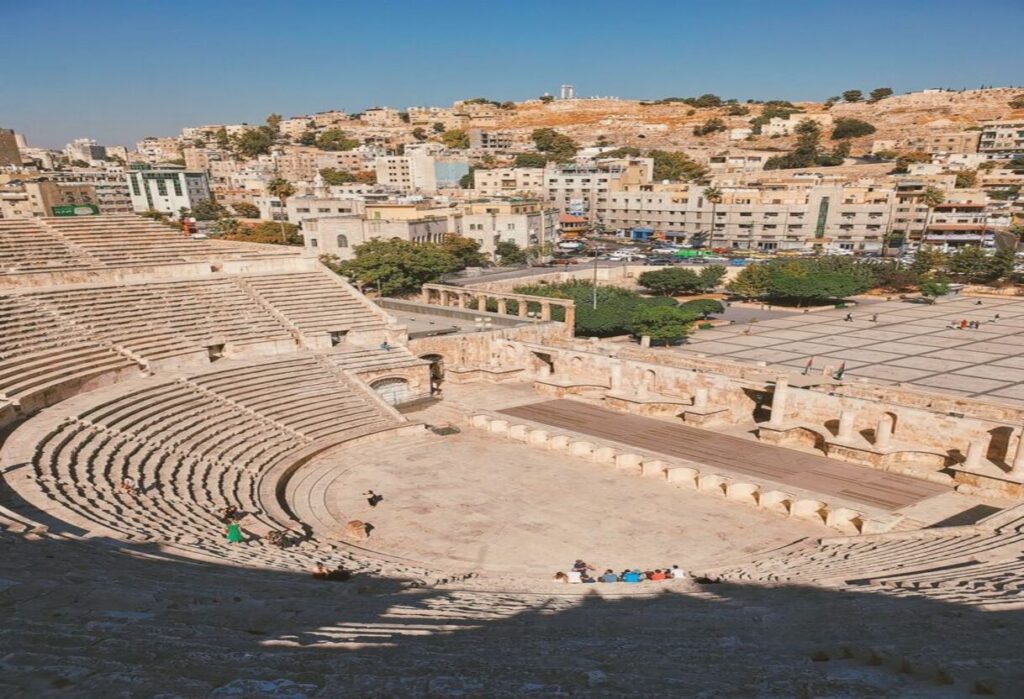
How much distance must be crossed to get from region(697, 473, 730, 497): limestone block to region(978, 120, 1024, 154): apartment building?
139 m

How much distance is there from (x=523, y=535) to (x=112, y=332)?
19858 mm

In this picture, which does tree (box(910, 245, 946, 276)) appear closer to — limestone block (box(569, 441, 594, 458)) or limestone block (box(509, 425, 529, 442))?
limestone block (box(569, 441, 594, 458))

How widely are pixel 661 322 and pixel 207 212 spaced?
8674cm

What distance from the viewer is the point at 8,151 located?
11844 cm

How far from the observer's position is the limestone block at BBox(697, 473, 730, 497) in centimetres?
2179

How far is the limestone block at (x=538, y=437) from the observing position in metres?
26.1

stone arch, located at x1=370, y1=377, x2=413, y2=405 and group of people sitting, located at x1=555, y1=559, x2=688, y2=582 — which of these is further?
stone arch, located at x1=370, y1=377, x2=413, y2=405

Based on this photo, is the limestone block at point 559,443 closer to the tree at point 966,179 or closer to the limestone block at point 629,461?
the limestone block at point 629,461

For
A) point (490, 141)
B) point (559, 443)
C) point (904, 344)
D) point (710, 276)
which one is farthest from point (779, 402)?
point (490, 141)

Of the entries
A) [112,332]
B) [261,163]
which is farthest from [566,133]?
[112,332]

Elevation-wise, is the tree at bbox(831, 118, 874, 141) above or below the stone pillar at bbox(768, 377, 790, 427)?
above

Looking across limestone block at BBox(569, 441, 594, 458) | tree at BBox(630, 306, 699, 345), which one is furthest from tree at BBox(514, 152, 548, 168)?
limestone block at BBox(569, 441, 594, 458)

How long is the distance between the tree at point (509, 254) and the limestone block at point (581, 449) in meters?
53.8

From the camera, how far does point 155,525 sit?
15.0m
